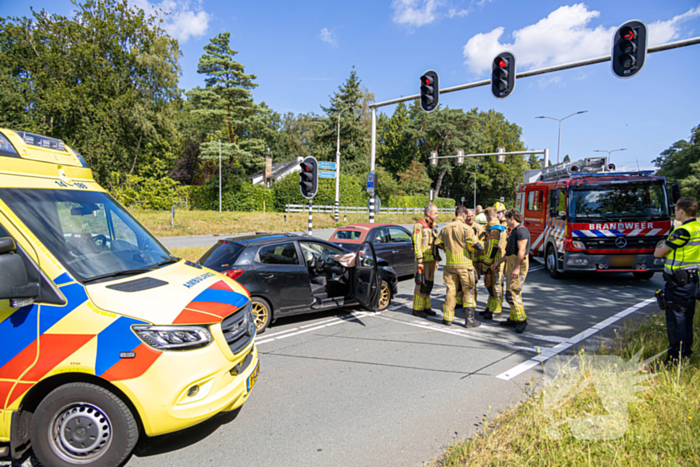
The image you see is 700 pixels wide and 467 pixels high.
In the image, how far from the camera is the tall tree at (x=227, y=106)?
132 feet

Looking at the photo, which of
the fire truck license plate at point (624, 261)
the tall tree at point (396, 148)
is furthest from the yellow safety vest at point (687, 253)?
the tall tree at point (396, 148)

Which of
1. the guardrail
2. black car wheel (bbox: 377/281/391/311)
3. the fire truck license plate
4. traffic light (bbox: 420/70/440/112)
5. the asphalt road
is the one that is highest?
traffic light (bbox: 420/70/440/112)

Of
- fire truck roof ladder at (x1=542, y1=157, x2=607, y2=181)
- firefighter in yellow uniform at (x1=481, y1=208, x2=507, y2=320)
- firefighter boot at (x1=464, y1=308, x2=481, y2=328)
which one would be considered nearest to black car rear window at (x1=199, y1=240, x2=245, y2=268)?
firefighter boot at (x1=464, y1=308, x2=481, y2=328)

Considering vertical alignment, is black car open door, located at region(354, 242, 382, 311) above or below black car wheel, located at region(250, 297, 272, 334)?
above

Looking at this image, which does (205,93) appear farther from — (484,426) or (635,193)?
(484,426)

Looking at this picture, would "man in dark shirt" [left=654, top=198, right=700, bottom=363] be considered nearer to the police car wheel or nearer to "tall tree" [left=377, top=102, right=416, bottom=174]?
the police car wheel

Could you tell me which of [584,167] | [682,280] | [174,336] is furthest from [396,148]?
[174,336]

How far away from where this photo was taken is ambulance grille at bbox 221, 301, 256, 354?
3338 mm

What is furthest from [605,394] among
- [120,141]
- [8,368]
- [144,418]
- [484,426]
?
[120,141]

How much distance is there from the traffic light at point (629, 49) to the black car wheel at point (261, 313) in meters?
9.22

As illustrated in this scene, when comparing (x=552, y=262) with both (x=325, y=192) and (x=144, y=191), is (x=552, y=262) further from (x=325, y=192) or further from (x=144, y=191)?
(x=144, y=191)

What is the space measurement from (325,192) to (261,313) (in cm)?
3461

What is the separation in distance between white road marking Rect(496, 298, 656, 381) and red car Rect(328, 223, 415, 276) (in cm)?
490

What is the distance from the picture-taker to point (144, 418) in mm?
2881
